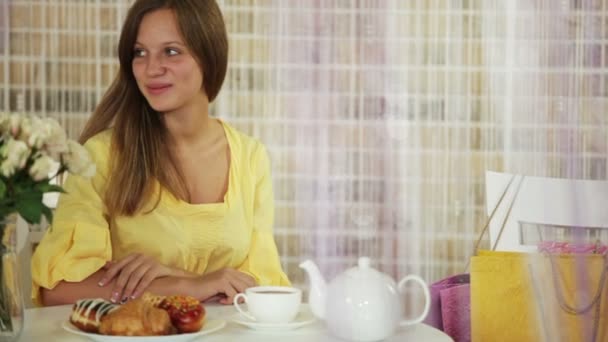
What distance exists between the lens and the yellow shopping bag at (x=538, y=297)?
4.67 ft

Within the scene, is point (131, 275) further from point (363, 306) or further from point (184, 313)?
point (363, 306)

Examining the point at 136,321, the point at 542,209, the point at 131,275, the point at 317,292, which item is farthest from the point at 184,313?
the point at 542,209

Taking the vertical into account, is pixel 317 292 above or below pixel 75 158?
below

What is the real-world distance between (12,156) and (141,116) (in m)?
0.64

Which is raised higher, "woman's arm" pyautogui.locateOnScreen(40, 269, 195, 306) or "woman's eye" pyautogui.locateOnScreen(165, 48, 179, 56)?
"woman's eye" pyautogui.locateOnScreen(165, 48, 179, 56)

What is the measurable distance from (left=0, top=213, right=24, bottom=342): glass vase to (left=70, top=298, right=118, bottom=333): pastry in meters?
0.06

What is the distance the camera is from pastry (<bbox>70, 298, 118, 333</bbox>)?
1100 mm

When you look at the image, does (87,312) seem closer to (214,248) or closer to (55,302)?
(55,302)

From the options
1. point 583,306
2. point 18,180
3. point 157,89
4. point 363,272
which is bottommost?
point 583,306

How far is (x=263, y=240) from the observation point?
1.70 meters

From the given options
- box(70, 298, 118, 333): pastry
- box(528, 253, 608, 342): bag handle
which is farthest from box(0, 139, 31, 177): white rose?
box(528, 253, 608, 342): bag handle

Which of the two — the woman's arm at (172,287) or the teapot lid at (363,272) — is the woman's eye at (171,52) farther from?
the teapot lid at (363,272)

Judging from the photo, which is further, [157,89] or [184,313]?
[157,89]

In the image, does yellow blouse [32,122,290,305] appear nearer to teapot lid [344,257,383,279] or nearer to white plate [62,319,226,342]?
white plate [62,319,226,342]
